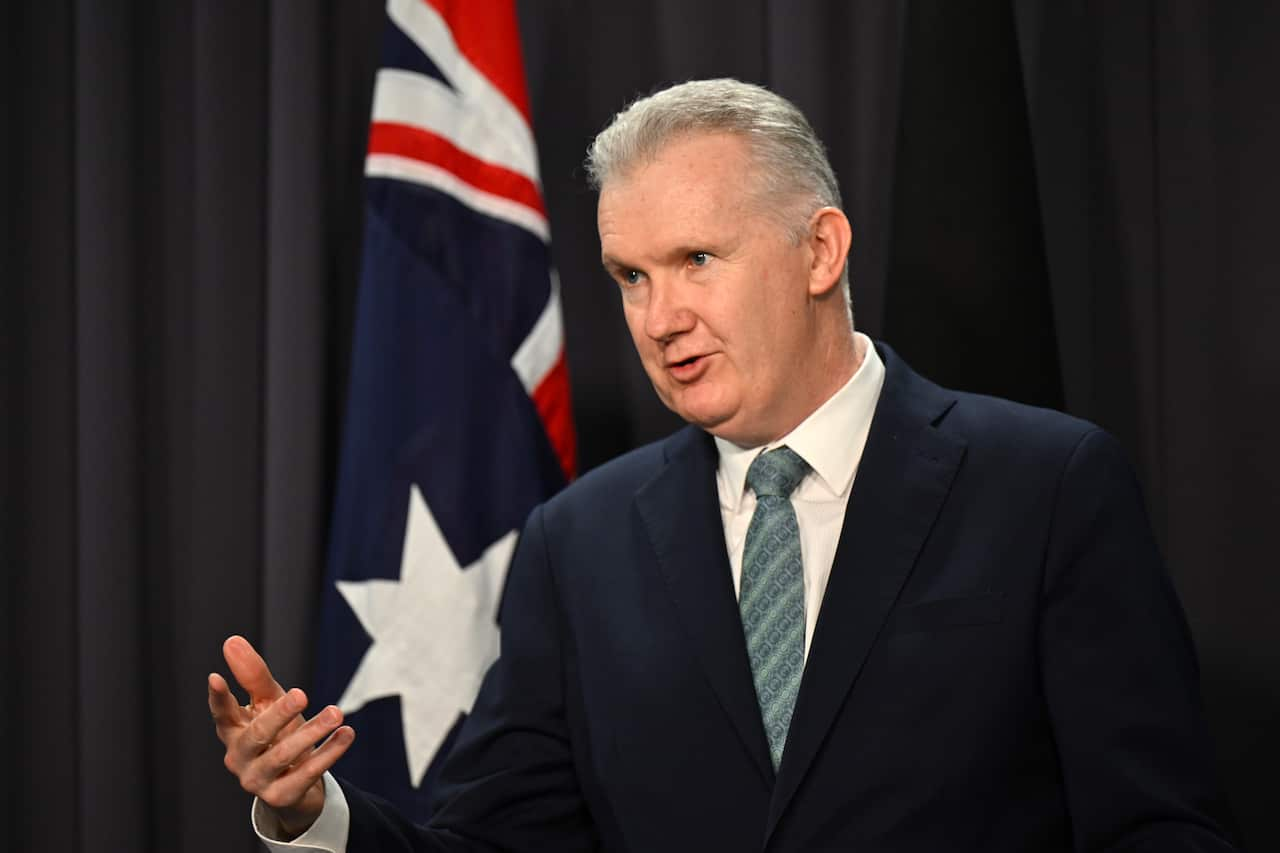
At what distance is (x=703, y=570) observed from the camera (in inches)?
63.4

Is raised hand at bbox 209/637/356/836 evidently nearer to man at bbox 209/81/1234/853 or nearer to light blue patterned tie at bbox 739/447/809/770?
man at bbox 209/81/1234/853

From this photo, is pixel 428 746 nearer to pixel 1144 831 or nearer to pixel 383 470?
pixel 383 470

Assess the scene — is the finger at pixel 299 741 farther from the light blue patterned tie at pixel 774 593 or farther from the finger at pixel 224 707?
the light blue patterned tie at pixel 774 593

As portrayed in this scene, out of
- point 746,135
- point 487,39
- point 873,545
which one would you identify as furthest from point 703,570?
point 487,39

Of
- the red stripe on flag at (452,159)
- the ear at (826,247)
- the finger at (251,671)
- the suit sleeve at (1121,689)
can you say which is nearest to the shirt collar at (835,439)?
the ear at (826,247)

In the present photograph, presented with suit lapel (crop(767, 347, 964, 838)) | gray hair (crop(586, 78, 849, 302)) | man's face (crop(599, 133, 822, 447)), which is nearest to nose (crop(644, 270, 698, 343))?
man's face (crop(599, 133, 822, 447))

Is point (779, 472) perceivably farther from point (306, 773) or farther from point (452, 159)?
point (452, 159)

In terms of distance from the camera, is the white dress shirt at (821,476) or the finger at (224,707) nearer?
the finger at (224,707)

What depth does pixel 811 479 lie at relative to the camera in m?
1.64

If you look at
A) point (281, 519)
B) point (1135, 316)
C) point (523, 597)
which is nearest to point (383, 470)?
point (281, 519)

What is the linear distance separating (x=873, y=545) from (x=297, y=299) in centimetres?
139

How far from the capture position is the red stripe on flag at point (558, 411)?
228 cm

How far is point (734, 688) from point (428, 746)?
32.2 inches

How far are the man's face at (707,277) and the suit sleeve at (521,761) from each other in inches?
14.7
